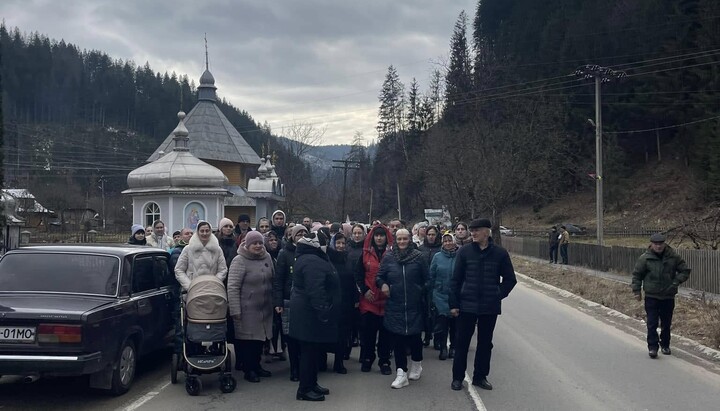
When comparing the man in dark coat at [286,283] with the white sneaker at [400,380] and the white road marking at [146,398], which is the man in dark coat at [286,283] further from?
the white road marking at [146,398]

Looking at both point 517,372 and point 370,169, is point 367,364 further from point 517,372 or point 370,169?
point 370,169

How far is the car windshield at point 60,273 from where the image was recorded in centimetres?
769

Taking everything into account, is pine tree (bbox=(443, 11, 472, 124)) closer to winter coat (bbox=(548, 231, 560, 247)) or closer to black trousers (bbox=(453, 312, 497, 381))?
winter coat (bbox=(548, 231, 560, 247))

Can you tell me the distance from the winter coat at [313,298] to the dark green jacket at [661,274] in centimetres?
528

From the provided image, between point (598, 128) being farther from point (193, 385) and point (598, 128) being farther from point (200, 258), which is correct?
point (193, 385)

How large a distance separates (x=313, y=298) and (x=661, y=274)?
5.70 m

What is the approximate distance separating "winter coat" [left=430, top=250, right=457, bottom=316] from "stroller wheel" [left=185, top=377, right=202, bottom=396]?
371cm

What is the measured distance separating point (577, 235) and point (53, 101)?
4552cm

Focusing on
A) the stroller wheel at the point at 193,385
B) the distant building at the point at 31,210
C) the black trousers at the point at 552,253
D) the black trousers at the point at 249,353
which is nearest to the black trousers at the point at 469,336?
the black trousers at the point at 249,353

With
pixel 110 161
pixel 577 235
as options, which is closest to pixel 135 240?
pixel 577 235

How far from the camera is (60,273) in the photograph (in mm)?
7840

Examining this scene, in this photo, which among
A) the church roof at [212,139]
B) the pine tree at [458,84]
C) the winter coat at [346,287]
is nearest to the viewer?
the winter coat at [346,287]

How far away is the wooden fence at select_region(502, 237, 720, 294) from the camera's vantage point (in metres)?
18.2

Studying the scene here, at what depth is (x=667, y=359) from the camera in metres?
10.2
